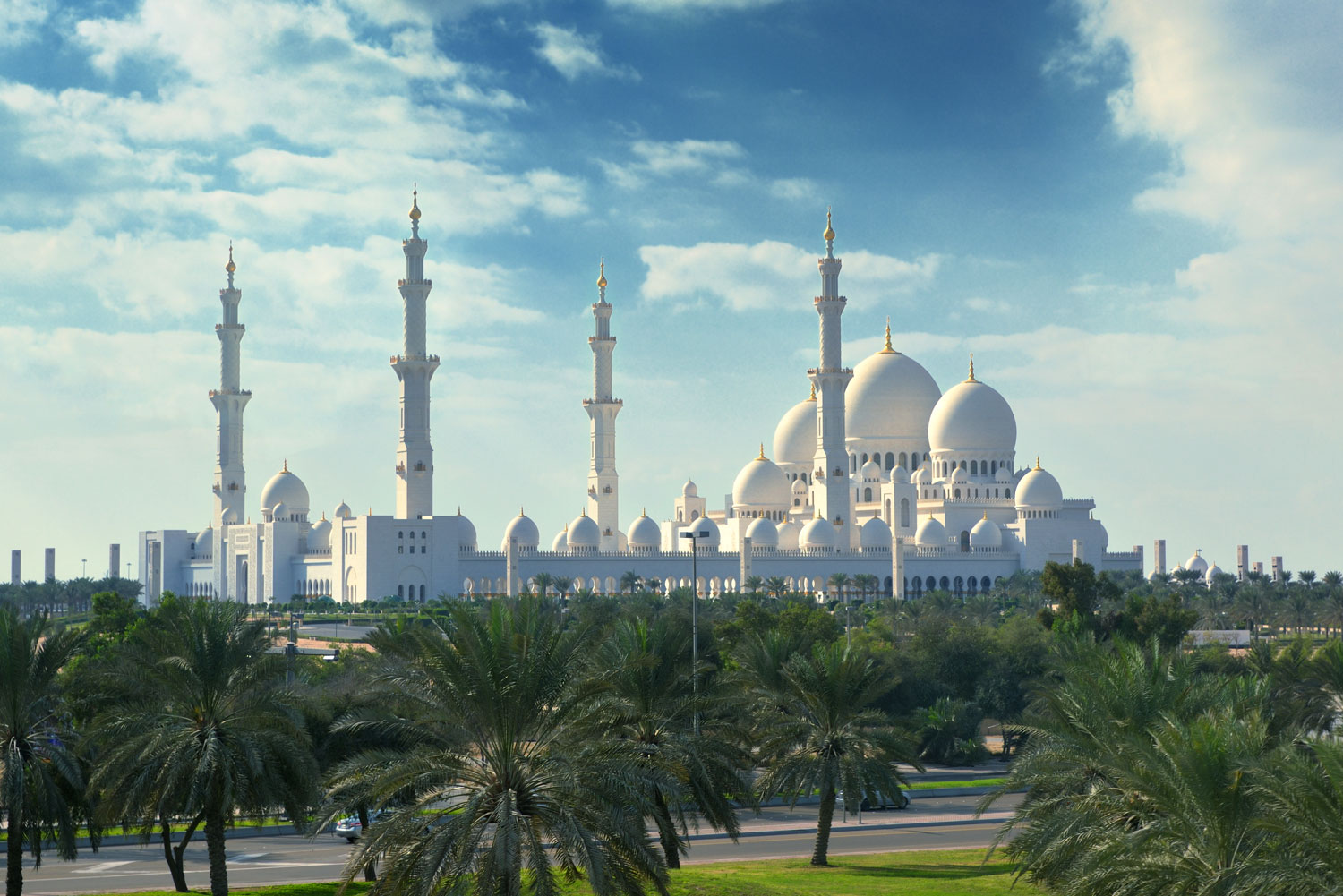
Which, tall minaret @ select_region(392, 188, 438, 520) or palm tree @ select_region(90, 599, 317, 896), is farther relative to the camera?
tall minaret @ select_region(392, 188, 438, 520)

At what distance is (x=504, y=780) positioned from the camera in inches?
639

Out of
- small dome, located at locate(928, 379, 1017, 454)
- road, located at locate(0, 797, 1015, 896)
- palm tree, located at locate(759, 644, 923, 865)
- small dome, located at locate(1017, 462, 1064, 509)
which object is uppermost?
small dome, located at locate(928, 379, 1017, 454)

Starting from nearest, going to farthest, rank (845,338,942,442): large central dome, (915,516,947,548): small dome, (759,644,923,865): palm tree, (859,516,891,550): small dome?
1. (759,644,923,865): palm tree
2. (859,516,891,550): small dome
3. (915,516,947,548): small dome
4. (845,338,942,442): large central dome

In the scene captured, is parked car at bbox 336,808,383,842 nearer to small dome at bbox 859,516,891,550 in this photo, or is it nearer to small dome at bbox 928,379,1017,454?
small dome at bbox 859,516,891,550

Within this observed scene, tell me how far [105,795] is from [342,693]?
732 cm

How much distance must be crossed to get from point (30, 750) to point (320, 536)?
2727 inches

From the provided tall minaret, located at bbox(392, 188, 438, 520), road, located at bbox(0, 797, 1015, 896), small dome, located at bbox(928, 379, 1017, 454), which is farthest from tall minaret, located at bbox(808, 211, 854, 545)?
road, located at bbox(0, 797, 1015, 896)

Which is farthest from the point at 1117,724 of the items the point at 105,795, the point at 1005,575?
the point at 1005,575

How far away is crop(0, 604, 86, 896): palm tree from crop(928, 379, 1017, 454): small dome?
72310mm

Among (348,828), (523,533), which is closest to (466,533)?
(523,533)

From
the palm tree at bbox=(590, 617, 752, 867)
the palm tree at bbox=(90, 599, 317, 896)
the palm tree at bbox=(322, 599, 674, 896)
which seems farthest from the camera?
the palm tree at bbox=(590, 617, 752, 867)

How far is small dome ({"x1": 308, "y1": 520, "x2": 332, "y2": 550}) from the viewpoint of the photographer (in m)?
87.9

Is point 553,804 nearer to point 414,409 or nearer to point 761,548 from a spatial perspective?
point 414,409

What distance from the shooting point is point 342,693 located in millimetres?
26578
